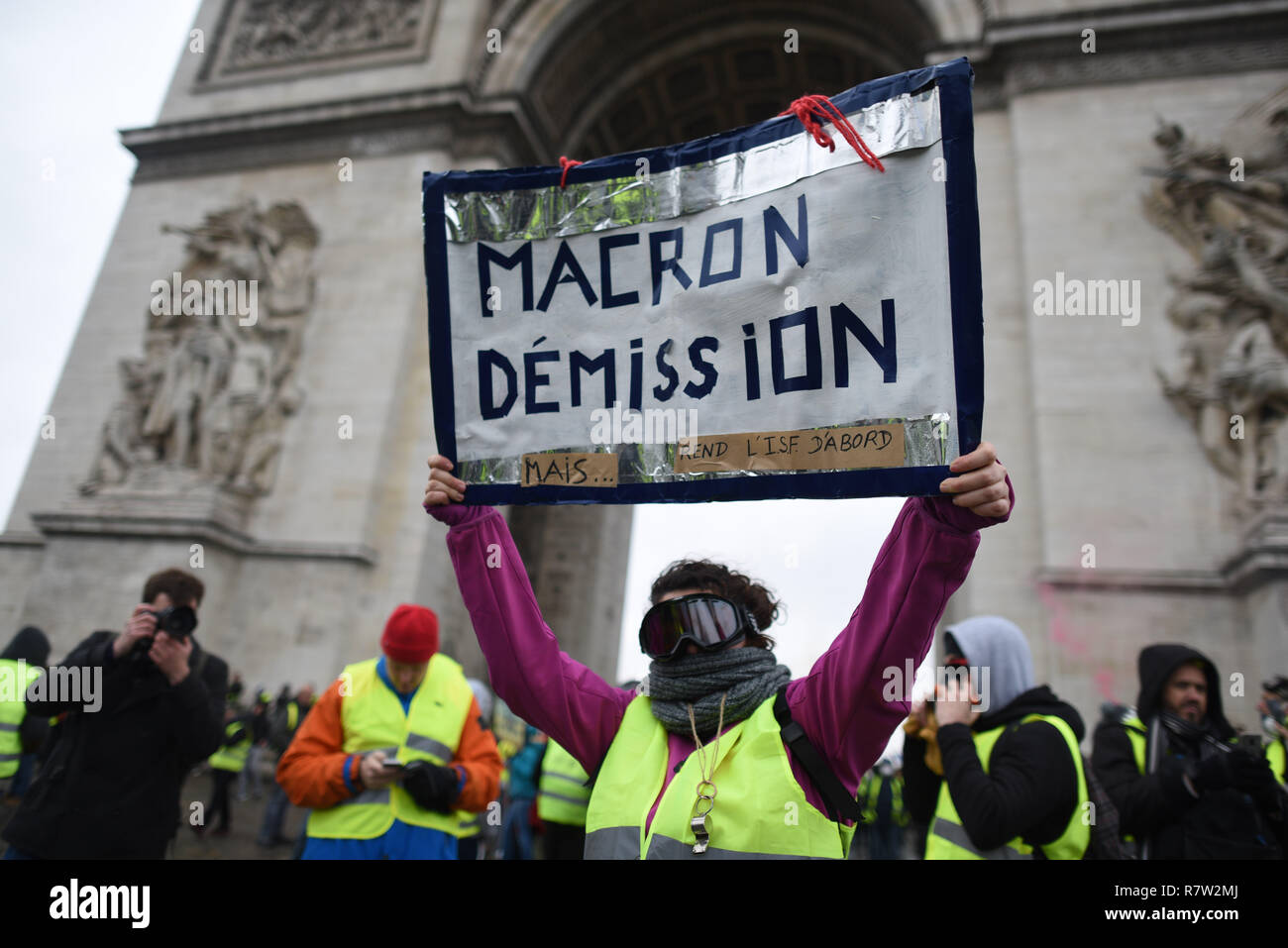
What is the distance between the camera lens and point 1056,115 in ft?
34.0

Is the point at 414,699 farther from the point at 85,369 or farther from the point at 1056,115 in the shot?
the point at 85,369

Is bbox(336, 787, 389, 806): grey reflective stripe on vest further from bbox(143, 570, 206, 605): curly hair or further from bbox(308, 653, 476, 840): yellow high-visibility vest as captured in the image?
bbox(143, 570, 206, 605): curly hair

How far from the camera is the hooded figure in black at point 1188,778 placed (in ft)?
9.29

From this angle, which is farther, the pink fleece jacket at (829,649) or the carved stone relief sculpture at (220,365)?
the carved stone relief sculpture at (220,365)

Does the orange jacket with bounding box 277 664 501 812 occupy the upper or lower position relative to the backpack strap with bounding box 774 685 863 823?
lower

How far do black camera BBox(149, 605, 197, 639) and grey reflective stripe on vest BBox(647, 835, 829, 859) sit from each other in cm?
228

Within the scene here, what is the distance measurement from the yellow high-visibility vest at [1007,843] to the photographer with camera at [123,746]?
284 centimetres

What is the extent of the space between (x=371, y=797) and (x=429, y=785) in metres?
0.32

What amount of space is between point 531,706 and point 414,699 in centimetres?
185

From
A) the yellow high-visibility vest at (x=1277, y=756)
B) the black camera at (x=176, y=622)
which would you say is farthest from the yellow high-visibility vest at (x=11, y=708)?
the yellow high-visibility vest at (x=1277, y=756)

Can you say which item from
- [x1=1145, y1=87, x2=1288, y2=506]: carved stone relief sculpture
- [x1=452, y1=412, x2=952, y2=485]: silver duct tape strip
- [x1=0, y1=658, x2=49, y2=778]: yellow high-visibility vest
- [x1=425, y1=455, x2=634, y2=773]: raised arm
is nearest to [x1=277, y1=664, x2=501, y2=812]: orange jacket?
[x1=425, y1=455, x2=634, y2=773]: raised arm

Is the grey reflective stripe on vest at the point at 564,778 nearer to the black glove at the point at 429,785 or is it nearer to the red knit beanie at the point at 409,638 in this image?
the black glove at the point at 429,785

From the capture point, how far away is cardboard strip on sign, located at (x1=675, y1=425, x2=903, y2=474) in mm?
1745
